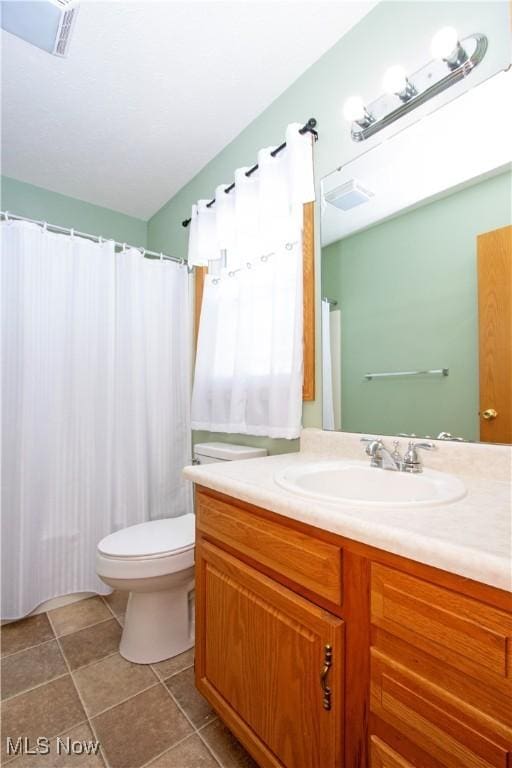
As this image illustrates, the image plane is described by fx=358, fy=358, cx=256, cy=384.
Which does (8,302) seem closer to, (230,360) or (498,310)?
(230,360)

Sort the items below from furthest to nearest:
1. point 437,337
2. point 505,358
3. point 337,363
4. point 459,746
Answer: point 337,363 < point 437,337 < point 505,358 < point 459,746

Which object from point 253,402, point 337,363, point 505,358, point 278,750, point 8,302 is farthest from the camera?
point 8,302

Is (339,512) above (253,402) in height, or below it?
→ below

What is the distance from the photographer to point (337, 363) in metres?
1.41

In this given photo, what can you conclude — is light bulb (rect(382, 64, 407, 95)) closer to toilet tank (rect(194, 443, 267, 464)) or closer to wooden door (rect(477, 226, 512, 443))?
wooden door (rect(477, 226, 512, 443))

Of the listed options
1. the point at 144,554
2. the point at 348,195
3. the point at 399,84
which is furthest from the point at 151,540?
the point at 399,84

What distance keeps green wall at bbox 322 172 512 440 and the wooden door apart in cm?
2

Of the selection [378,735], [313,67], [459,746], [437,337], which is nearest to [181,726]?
[378,735]

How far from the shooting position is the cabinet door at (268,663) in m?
0.75

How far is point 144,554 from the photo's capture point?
1364 mm

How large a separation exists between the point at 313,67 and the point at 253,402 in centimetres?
144

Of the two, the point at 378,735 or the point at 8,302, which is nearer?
the point at 378,735

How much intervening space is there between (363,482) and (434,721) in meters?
0.58

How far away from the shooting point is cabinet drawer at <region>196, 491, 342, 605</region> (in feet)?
2.42
